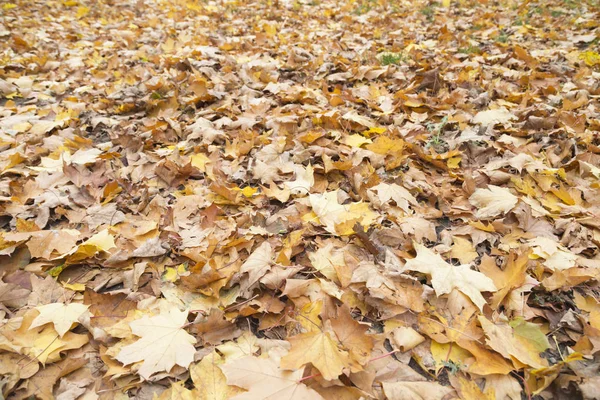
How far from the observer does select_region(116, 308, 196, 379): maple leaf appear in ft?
4.28

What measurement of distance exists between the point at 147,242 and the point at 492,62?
3.71 m

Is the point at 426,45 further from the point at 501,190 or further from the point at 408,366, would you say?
the point at 408,366

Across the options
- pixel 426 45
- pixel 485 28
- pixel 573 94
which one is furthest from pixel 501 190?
pixel 485 28

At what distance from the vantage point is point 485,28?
4.70m

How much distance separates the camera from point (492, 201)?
1.94 m

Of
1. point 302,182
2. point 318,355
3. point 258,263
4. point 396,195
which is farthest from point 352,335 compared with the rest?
point 302,182

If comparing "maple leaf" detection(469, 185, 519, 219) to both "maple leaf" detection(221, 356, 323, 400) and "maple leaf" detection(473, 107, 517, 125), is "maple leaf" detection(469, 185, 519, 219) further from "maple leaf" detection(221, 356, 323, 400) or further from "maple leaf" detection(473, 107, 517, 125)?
"maple leaf" detection(221, 356, 323, 400)

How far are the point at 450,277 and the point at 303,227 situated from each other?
0.74 metres

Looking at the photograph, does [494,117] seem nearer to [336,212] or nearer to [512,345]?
[336,212]

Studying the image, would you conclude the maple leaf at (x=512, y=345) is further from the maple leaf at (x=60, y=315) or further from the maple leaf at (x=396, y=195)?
the maple leaf at (x=60, y=315)

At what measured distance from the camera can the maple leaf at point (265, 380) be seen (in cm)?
116

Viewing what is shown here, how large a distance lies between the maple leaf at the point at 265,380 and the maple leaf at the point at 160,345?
188mm

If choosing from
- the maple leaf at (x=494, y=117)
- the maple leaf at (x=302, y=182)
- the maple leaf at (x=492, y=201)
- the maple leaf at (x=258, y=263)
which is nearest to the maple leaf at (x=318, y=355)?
the maple leaf at (x=258, y=263)

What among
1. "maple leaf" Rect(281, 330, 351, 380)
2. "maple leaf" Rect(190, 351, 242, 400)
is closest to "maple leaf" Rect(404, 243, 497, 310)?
"maple leaf" Rect(281, 330, 351, 380)
